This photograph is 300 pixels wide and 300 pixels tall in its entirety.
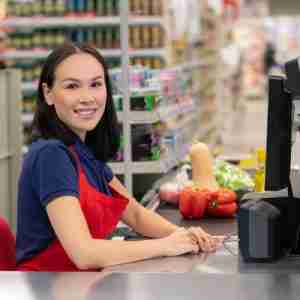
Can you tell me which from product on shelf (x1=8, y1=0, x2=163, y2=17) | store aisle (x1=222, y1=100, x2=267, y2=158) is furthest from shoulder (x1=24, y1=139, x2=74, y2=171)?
store aisle (x1=222, y1=100, x2=267, y2=158)

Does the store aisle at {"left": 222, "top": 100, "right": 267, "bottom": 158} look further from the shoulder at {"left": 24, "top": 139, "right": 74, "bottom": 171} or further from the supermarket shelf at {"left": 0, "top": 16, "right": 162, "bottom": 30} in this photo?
the shoulder at {"left": 24, "top": 139, "right": 74, "bottom": 171}

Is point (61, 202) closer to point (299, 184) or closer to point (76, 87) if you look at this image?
point (76, 87)

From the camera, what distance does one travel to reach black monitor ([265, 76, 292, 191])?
2414 millimetres

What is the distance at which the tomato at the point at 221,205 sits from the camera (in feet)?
11.2

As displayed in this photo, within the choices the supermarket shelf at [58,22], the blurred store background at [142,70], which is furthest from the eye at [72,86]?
the supermarket shelf at [58,22]

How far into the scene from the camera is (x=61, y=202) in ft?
8.30

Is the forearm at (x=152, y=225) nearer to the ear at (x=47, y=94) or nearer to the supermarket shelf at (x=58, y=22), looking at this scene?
the ear at (x=47, y=94)

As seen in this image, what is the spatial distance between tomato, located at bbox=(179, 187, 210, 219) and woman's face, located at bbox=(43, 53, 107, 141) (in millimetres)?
702

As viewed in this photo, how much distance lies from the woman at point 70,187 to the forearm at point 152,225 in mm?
109

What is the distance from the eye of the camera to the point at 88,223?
2752 mm

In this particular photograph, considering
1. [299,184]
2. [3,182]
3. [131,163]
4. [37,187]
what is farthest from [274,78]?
[3,182]

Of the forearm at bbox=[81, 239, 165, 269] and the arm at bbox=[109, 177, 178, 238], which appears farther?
the arm at bbox=[109, 177, 178, 238]

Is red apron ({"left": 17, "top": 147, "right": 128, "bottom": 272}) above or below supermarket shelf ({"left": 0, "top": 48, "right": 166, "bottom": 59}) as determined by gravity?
below

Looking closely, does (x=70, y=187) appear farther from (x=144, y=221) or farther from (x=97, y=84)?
(x=144, y=221)
